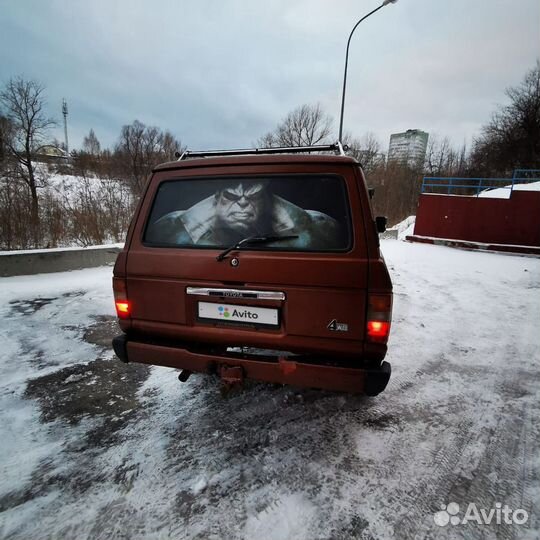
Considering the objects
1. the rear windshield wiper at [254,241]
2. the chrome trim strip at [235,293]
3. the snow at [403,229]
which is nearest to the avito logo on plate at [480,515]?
the chrome trim strip at [235,293]

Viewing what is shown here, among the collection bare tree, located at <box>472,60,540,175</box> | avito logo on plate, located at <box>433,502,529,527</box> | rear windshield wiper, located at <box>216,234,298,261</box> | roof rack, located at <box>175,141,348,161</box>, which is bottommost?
avito logo on plate, located at <box>433,502,529,527</box>

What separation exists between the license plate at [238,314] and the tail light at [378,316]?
0.60 m

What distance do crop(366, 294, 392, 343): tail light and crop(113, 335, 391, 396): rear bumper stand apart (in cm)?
23

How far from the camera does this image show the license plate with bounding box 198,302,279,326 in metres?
2.02

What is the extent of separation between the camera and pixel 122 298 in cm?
230

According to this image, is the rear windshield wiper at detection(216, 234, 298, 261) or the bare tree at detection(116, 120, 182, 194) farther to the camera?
the bare tree at detection(116, 120, 182, 194)

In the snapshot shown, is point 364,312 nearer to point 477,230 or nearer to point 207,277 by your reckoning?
point 207,277

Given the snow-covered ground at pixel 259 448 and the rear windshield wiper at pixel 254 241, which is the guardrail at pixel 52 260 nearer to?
the snow-covered ground at pixel 259 448

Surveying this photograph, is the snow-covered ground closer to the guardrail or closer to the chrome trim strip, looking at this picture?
the chrome trim strip

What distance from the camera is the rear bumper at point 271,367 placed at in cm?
189

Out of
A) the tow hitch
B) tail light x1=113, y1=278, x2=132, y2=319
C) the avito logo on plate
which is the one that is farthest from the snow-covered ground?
tail light x1=113, y1=278, x2=132, y2=319

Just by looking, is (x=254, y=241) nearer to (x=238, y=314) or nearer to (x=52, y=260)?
(x=238, y=314)

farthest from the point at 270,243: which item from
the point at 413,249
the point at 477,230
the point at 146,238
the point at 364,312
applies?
the point at 477,230

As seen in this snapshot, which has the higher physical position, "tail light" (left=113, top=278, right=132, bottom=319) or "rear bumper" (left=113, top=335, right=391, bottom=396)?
"tail light" (left=113, top=278, right=132, bottom=319)
